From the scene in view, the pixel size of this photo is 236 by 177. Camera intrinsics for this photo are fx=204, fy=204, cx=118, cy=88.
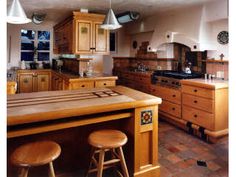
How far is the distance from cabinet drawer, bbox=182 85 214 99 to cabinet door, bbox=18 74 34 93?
4357mm

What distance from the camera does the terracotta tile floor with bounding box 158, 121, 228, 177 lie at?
2.41m

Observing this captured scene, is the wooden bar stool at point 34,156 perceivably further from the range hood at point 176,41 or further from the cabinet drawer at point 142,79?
the cabinet drawer at point 142,79

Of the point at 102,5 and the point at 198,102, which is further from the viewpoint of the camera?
the point at 102,5

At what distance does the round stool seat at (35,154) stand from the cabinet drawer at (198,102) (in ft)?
8.28

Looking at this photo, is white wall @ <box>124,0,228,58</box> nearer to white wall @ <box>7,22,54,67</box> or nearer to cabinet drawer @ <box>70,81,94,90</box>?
cabinet drawer @ <box>70,81,94,90</box>

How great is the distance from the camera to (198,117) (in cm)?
346

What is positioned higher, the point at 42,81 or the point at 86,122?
the point at 42,81

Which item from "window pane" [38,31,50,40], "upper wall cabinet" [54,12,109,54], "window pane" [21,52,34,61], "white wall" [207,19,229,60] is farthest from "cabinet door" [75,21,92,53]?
"window pane" [21,52,34,61]

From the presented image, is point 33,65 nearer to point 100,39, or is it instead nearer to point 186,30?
point 100,39

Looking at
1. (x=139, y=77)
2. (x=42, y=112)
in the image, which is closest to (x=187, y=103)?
(x=139, y=77)

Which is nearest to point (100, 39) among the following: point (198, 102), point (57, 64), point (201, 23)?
point (57, 64)

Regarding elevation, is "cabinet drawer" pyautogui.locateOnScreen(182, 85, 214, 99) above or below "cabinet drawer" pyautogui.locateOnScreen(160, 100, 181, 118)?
above

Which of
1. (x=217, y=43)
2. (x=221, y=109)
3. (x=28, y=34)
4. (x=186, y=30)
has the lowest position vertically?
(x=221, y=109)

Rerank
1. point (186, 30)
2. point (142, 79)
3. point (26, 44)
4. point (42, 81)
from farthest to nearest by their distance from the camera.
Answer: point (26, 44), point (42, 81), point (142, 79), point (186, 30)
